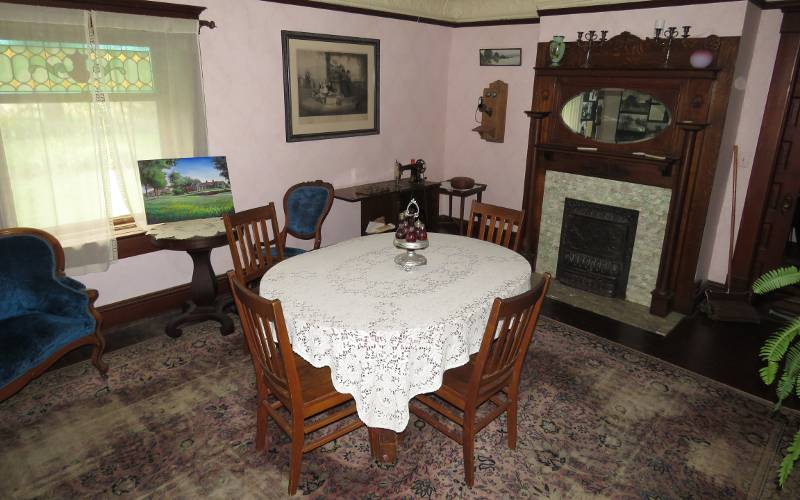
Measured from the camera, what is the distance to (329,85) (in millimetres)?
4938

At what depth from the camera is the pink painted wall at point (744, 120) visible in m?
4.09

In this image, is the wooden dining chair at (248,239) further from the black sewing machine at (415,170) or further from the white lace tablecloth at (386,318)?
the black sewing machine at (415,170)

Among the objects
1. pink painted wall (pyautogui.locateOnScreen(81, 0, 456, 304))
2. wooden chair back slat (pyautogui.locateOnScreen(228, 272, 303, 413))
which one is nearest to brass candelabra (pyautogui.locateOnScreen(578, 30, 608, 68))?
pink painted wall (pyautogui.locateOnScreen(81, 0, 456, 304))

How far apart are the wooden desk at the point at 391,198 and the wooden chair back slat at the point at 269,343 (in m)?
2.55

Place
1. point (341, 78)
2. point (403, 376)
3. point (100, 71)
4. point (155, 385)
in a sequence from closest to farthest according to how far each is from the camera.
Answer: point (403, 376), point (155, 385), point (100, 71), point (341, 78)

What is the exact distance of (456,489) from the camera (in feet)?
8.29

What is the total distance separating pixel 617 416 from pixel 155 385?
2851 mm

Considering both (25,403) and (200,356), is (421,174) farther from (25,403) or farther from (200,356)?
(25,403)

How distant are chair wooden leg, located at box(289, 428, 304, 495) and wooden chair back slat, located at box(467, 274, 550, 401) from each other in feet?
2.69

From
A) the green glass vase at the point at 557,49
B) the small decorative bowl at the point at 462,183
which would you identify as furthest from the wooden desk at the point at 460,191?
the green glass vase at the point at 557,49

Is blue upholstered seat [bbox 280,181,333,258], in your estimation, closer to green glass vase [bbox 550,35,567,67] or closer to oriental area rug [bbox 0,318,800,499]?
oriental area rug [bbox 0,318,800,499]

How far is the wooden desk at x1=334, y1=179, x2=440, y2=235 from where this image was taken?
16.6 feet

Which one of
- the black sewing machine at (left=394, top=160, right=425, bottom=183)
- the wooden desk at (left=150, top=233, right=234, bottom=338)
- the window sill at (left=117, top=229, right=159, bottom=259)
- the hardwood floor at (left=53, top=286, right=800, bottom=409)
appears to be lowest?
the hardwood floor at (left=53, top=286, right=800, bottom=409)

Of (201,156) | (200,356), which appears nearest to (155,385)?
(200,356)
